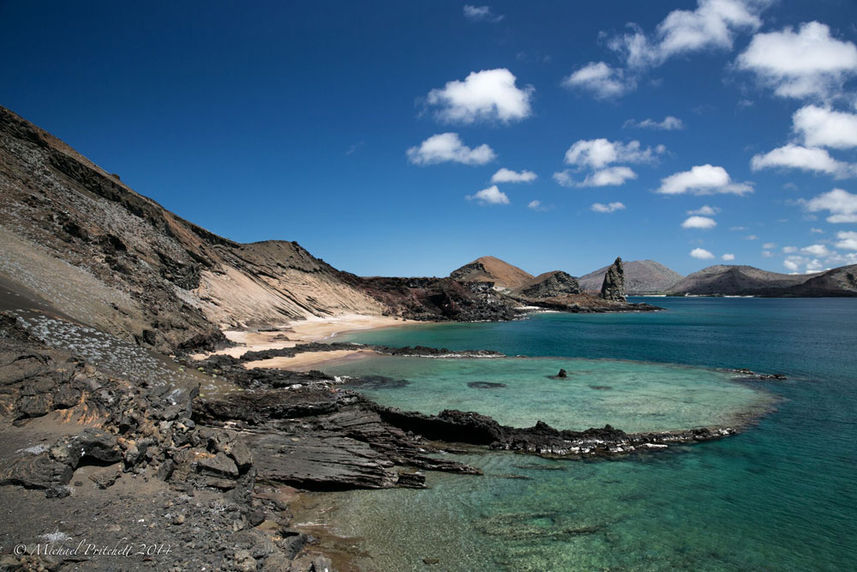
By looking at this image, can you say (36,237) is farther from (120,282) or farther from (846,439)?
(846,439)

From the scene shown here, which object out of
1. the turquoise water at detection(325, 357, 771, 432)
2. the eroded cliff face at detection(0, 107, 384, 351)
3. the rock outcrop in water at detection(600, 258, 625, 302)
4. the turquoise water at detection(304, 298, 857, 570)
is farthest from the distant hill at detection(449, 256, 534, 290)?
the turquoise water at detection(304, 298, 857, 570)

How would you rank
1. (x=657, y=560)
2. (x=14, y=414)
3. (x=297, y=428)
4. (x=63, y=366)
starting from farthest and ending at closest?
(x=297, y=428), (x=63, y=366), (x=657, y=560), (x=14, y=414)

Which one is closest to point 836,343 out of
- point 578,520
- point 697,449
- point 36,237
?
point 697,449

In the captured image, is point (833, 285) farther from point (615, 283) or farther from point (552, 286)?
point (552, 286)

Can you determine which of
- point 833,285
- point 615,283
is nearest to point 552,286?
point 615,283

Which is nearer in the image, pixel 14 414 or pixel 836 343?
pixel 14 414

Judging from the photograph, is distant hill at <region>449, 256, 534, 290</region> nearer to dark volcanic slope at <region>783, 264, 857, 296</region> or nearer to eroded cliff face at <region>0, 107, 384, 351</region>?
eroded cliff face at <region>0, 107, 384, 351</region>
